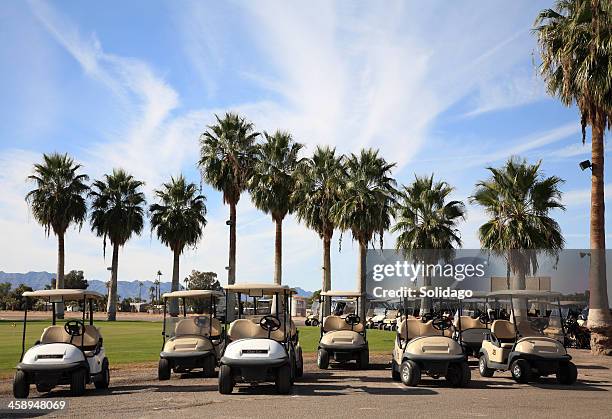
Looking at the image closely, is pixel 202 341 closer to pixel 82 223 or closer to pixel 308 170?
pixel 308 170

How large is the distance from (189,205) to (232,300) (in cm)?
3588

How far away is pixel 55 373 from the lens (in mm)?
11008

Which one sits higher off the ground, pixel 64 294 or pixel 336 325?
pixel 64 294

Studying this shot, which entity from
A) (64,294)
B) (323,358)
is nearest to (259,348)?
(64,294)

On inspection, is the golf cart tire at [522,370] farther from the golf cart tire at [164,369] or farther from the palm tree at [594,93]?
the palm tree at [594,93]

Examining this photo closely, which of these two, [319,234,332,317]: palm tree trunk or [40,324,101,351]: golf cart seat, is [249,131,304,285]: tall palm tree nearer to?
[319,234,332,317]: palm tree trunk

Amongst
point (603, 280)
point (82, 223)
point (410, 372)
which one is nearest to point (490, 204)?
point (603, 280)

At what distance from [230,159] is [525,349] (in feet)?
96.2

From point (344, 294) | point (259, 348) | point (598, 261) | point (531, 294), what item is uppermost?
point (598, 261)

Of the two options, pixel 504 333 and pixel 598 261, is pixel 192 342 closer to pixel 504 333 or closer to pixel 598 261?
pixel 504 333

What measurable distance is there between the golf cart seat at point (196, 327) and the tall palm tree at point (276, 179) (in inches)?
890

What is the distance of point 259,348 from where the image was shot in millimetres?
11398

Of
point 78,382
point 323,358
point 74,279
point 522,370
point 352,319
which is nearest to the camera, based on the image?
point 78,382

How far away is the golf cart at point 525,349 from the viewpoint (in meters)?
13.3
